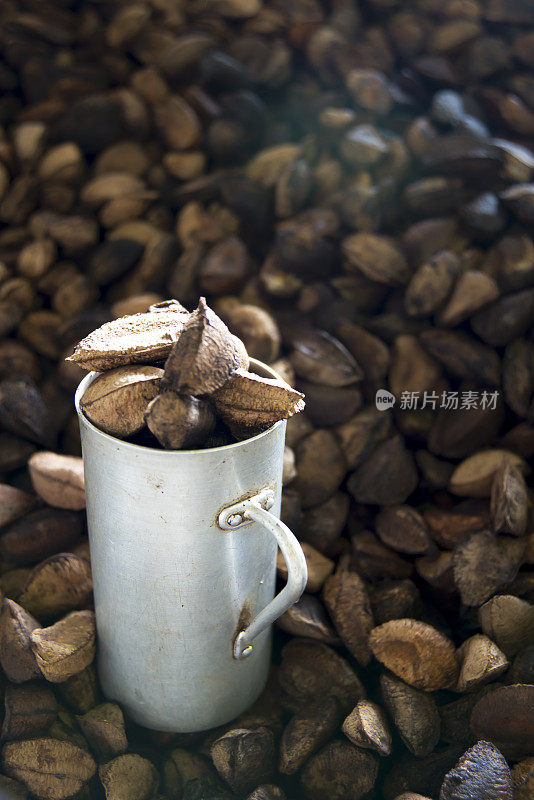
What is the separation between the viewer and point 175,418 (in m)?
0.55

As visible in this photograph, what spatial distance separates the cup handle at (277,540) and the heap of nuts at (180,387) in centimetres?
6

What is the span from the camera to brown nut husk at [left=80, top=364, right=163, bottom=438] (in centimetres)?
59

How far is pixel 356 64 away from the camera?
128 centimetres

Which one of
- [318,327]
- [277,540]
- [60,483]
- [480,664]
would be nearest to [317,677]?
[480,664]

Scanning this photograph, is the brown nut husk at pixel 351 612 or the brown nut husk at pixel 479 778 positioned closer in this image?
the brown nut husk at pixel 479 778

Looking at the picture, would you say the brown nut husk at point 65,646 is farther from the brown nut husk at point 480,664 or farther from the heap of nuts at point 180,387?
the brown nut husk at point 480,664

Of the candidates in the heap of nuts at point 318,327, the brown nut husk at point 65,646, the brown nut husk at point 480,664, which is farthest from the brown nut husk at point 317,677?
the brown nut husk at point 65,646

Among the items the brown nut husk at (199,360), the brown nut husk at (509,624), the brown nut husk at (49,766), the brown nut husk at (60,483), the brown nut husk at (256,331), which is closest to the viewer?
the brown nut husk at (199,360)

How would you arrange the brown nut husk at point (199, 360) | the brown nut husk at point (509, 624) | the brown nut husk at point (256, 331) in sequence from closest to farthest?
the brown nut husk at point (199, 360), the brown nut husk at point (509, 624), the brown nut husk at point (256, 331)

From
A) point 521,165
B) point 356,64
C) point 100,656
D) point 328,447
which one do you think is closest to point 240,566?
point 100,656

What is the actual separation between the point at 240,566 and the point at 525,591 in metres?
0.39

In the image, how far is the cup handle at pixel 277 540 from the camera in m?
0.58

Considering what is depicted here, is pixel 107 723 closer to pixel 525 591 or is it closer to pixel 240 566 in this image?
pixel 240 566

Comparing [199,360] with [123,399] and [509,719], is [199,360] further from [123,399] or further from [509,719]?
[509,719]
